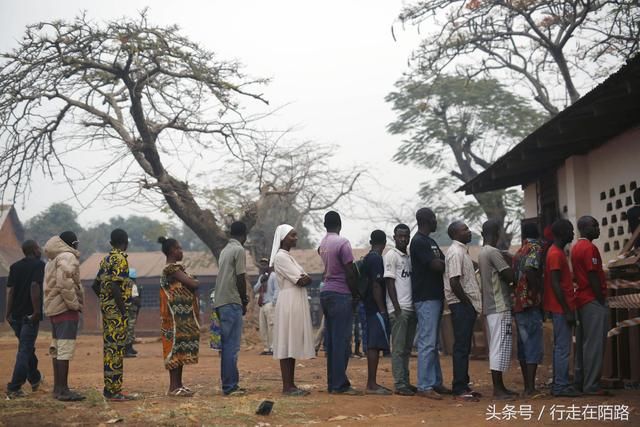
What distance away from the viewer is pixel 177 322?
9.12m

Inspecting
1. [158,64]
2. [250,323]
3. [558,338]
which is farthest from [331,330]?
[250,323]

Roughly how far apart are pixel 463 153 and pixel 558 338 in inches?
1007

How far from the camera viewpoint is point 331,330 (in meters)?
9.29

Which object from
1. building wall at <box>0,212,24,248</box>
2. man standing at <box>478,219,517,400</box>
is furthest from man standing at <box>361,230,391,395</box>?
building wall at <box>0,212,24,248</box>

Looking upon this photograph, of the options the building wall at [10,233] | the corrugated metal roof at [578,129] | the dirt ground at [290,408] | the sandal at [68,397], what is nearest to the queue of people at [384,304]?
the sandal at [68,397]

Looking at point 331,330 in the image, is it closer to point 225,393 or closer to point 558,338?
point 225,393

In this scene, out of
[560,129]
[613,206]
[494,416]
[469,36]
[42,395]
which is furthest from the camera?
[469,36]

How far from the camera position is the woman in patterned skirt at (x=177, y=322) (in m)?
9.11

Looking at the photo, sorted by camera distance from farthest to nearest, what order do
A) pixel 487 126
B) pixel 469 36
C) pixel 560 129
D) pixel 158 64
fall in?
pixel 487 126 < pixel 469 36 < pixel 158 64 < pixel 560 129

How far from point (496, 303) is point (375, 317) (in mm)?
1357

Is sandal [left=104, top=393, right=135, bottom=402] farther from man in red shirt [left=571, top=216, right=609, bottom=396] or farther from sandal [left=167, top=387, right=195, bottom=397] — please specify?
man in red shirt [left=571, top=216, right=609, bottom=396]

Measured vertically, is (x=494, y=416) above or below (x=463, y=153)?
below

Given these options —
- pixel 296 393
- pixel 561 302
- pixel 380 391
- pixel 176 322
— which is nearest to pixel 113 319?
pixel 176 322

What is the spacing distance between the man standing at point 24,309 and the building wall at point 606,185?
27.5 ft
